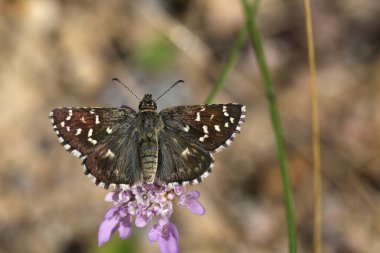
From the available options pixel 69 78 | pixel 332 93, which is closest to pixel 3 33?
pixel 69 78

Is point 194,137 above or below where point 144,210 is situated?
above

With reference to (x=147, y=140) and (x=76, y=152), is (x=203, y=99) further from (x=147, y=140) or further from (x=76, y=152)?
(x=76, y=152)

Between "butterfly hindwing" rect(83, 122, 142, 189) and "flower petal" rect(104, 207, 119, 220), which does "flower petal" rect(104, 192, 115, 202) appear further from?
"butterfly hindwing" rect(83, 122, 142, 189)

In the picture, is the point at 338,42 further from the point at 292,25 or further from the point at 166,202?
the point at 166,202

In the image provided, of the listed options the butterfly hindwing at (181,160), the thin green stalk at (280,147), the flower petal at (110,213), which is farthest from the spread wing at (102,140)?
the thin green stalk at (280,147)

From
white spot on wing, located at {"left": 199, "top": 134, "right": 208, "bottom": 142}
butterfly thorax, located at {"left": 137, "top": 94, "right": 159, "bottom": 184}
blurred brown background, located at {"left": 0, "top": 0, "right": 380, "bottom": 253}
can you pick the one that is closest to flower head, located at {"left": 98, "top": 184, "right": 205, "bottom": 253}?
butterfly thorax, located at {"left": 137, "top": 94, "right": 159, "bottom": 184}

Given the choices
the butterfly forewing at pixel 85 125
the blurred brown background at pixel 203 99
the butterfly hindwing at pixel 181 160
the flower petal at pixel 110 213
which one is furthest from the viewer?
the blurred brown background at pixel 203 99

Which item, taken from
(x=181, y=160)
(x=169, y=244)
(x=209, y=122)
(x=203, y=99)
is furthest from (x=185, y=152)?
(x=203, y=99)

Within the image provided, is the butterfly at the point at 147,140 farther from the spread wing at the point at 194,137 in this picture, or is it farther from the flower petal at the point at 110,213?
the flower petal at the point at 110,213
